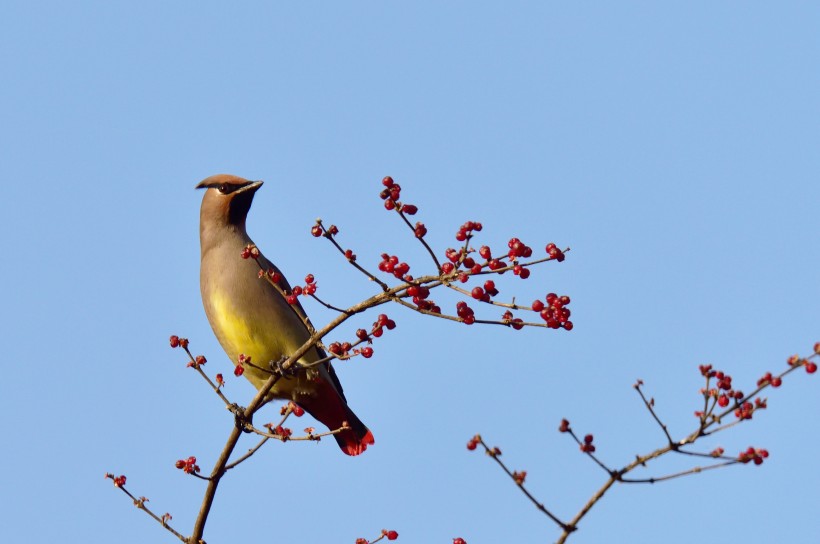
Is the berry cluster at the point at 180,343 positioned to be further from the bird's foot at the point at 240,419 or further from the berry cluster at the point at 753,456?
the berry cluster at the point at 753,456

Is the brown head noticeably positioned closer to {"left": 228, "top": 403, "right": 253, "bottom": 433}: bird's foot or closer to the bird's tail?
the bird's tail

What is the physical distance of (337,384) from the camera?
6.22m

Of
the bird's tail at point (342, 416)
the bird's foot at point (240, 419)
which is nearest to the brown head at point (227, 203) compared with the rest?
the bird's tail at point (342, 416)

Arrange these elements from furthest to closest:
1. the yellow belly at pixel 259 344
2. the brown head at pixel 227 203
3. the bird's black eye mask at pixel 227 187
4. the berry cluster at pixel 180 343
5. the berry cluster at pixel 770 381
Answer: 1. the bird's black eye mask at pixel 227 187
2. the brown head at pixel 227 203
3. the yellow belly at pixel 259 344
4. the berry cluster at pixel 180 343
5. the berry cluster at pixel 770 381

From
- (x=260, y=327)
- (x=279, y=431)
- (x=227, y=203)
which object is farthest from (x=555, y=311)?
(x=227, y=203)

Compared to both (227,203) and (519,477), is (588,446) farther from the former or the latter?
(227,203)

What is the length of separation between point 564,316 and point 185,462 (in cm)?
168

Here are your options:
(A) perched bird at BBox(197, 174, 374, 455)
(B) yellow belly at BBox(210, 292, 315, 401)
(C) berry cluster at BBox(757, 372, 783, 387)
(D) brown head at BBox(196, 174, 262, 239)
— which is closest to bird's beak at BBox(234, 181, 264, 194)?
(D) brown head at BBox(196, 174, 262, 239)

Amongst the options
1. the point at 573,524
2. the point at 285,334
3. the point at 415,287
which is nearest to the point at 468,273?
the point at 415,287

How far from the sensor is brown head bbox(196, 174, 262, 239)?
652 centimetres

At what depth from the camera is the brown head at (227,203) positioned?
6.52 meters

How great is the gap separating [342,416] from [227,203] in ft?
4.66

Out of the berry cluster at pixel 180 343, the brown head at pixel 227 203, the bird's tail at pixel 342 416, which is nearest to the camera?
the berry cluster at pixel 180 343

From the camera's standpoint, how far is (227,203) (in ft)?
21.5
